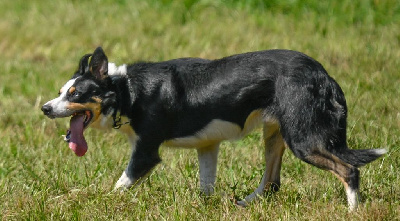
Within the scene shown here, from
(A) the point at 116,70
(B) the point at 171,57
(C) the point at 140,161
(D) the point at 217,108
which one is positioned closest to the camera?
(D) the point at 217,108

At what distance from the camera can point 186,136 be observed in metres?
5.71

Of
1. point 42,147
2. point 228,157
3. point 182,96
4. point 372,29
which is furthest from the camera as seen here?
point 372,29

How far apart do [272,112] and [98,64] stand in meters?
1.26

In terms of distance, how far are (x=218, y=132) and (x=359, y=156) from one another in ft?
3.17

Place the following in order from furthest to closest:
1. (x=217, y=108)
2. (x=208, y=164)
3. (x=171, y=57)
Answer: (x=171, y=57) < (x=208, y=164) < (x=217, y=108)

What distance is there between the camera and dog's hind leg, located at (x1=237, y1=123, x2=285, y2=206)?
19.1ft

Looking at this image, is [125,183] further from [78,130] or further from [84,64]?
[84,64]

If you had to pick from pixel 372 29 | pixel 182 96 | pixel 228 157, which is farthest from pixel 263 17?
pixel 182 96

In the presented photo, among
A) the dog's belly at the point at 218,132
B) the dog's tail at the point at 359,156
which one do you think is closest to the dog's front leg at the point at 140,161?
the dog's belly at the point at 218,132

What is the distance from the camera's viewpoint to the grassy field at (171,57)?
215 inches

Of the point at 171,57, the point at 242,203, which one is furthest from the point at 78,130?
the point at 171,57

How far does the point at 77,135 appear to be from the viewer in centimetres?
561

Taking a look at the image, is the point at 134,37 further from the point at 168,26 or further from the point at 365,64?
the point at 365,64

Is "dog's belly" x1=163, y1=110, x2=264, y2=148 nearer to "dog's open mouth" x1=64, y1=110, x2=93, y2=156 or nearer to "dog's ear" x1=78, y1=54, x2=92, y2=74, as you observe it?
"dog's open mouth" x1=64, y1=110, x2=93, y2=156
